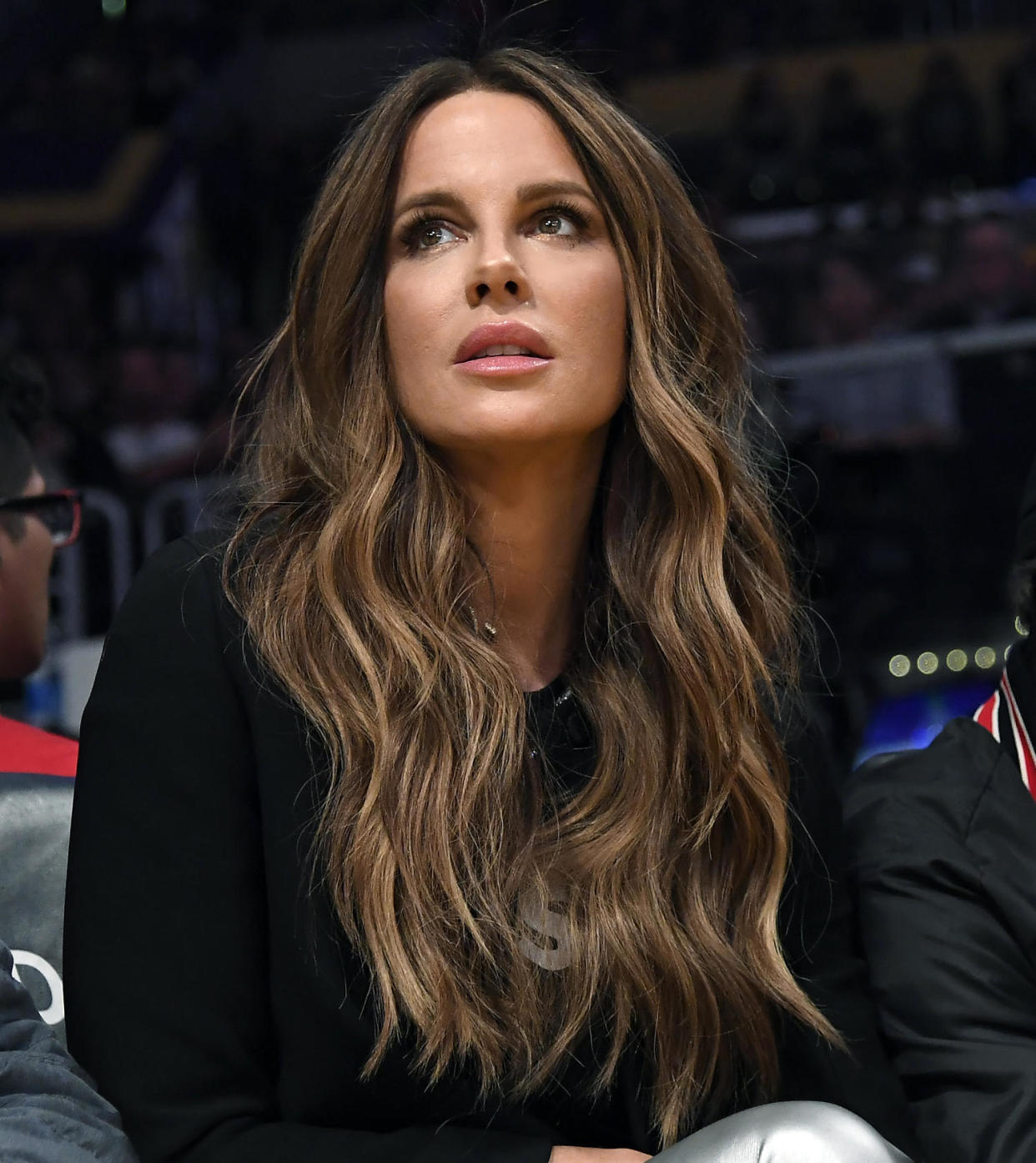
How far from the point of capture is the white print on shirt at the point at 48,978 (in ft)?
5.49

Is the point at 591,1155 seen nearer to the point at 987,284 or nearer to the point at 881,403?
the point at 881,403

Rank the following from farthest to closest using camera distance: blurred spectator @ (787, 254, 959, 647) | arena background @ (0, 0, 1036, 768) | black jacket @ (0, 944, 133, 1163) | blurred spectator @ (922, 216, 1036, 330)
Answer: blurred spectator @ (922, 216, 1036, 330)
arena background @ (0, 0, 1036, 768)
blurred spectator @ (787, 254, 959, 647)
black jacket @ (0, 944, 133, 1163)

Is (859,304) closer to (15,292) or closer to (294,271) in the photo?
(15,292)

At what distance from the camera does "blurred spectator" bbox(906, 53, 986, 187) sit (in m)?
6.05

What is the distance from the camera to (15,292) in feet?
18.1

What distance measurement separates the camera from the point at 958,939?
68.5 inches

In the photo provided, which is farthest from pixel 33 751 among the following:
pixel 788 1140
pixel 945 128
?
pixel 945 128

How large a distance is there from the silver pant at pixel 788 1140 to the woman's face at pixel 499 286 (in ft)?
2.43

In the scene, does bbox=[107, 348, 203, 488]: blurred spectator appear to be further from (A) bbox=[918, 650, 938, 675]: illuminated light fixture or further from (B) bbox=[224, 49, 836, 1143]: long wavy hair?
(B) bbox=[224, 49, 836, 1143]: long wavy hair

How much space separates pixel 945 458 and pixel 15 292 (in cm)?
320

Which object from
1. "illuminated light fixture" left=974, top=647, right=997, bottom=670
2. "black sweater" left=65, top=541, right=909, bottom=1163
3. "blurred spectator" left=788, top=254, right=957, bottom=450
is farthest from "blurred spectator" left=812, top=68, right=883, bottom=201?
"black sweater" left=65, top=541, right=909, bottom=1163

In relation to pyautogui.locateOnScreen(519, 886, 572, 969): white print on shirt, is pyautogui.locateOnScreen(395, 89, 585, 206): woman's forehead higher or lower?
higher

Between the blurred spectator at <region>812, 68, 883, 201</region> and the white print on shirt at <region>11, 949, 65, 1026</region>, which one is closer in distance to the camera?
the white print on shirt at <region>11, 949, 65, 1026</region>

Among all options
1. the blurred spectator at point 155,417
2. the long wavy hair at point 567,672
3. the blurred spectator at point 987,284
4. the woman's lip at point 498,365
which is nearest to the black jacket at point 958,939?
the long wavy hair at point 567,672
